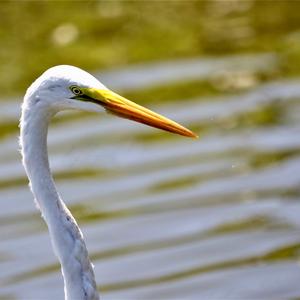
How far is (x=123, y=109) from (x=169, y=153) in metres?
5.28

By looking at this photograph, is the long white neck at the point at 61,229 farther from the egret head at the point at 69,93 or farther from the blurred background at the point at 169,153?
the blurred background at the point at 169,153

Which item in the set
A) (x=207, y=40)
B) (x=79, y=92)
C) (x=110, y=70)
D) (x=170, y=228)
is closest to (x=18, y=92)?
(x=110, y=70)

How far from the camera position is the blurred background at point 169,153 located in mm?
9203

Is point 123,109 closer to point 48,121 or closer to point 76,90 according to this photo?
point 76,90

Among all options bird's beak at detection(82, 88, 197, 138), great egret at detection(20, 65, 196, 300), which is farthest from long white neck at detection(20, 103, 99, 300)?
bird's beak at detection(82, 88, 197, 138)

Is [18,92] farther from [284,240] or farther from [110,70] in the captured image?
[284,240]

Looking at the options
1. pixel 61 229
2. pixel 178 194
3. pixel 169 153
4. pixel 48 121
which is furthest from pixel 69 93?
pixel 169 153

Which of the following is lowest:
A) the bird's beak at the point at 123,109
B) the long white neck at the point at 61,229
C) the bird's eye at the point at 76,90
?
the long white neck at the point at 61,229

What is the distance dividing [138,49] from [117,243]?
5.13m

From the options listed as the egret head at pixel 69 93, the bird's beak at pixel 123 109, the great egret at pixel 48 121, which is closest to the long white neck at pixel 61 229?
the great egret at pixel 48 121

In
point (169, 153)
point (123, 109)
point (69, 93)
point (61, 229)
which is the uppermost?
point (169, 153)

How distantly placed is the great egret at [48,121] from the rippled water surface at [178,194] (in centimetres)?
248

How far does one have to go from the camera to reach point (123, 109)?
Answer: 20.5 feet

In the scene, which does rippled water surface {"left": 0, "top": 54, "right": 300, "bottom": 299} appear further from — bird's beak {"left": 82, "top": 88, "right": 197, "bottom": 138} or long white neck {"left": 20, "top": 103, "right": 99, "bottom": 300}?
bird's beak {"left": 82, "top": 88, "right": 197, "bottom": 138}
